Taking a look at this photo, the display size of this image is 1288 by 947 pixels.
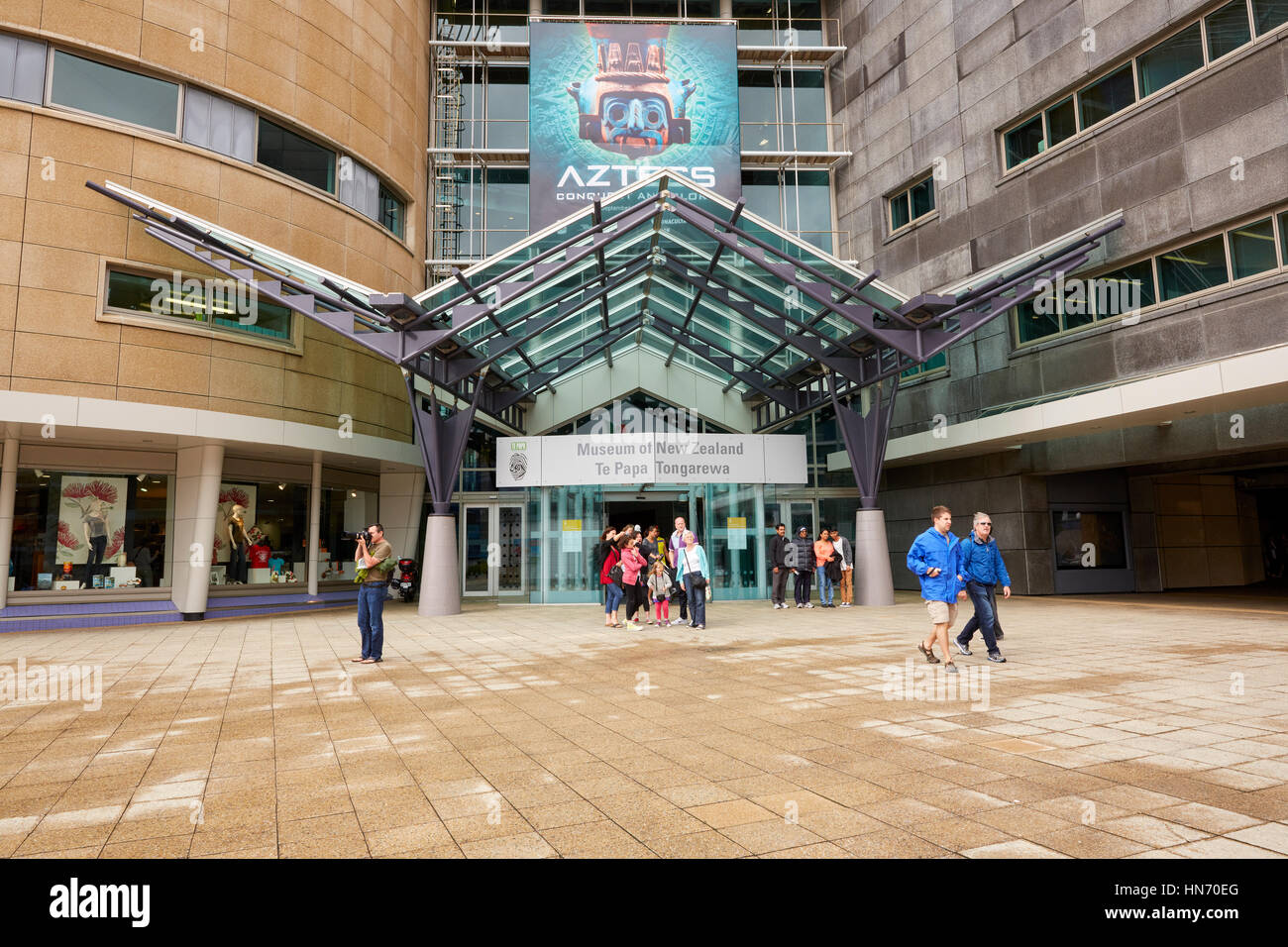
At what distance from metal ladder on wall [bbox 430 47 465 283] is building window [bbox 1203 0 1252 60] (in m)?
22.5

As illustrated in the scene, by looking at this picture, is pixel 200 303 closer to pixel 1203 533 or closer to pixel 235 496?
pixel 235 496

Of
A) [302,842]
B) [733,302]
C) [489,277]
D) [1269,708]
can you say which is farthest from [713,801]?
[733,302]

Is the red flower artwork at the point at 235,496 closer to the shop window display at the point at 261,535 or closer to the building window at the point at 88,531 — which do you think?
the shop window display at the point at 261,535

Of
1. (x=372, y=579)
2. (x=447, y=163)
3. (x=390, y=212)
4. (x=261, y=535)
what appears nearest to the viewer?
(x=372, y=579)

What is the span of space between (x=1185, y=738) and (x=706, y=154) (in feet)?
86.3

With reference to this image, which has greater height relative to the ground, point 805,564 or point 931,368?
point 931,368

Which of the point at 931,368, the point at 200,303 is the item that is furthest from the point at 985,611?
the point at 200,303

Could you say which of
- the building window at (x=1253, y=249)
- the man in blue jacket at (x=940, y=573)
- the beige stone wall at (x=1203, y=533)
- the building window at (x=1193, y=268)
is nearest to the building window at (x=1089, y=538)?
the beige stone wall at (x=1203, y=533)

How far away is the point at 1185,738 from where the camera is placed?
5219 mm

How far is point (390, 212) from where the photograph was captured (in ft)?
74.7

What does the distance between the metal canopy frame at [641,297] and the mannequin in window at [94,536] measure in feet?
20.0

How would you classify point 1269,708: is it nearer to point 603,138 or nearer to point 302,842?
point 302,842

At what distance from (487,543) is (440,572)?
571 cm

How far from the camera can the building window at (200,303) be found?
52.7 feet
